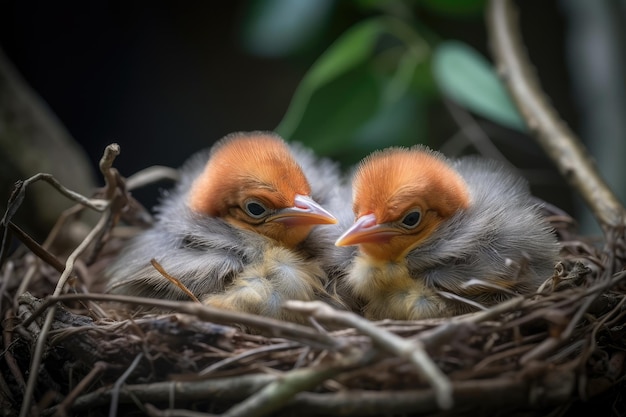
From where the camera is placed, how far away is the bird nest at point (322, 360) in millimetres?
1210

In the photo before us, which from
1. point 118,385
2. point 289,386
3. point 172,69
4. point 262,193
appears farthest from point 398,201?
point 172,69

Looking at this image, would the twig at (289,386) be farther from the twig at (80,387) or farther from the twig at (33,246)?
the twig at (33,246)

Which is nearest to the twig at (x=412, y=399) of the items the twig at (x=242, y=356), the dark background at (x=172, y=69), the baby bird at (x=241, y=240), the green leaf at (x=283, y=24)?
the twig at (x=242, y=356)

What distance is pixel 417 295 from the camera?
1714 millimetres

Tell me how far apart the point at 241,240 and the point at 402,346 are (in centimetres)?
85

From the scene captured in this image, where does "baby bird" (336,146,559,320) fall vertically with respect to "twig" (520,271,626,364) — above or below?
above

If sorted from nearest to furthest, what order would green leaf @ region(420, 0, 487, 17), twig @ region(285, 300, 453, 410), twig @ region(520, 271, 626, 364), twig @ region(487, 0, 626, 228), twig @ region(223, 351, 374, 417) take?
1. twig @ region(285, 300, 453, 410)
2. twig @ region(223, 351, 374, 417)
3. twig @ region(520, 271, 626, 364)
4. twig @ region(487, 0, 626, 228)
5. green leaf @ region(420, 0, 487, 17)

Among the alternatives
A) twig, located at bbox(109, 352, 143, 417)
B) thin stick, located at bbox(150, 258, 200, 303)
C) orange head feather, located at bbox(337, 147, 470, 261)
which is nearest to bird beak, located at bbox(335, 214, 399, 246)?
orange head feather, located at bbox(337, 147, 470, 261)

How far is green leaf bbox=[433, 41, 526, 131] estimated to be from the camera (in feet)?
8.19

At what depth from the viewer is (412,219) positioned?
1.82 metres

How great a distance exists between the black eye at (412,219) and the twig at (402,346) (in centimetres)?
61

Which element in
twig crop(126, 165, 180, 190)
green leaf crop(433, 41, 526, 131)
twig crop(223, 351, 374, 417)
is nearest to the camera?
twig crop(223, 351, 374, 417)

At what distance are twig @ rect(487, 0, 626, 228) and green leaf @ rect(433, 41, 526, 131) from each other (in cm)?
7

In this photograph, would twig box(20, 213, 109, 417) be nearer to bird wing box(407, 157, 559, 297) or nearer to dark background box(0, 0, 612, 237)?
bird wing box(407, 157, 559, 297)
